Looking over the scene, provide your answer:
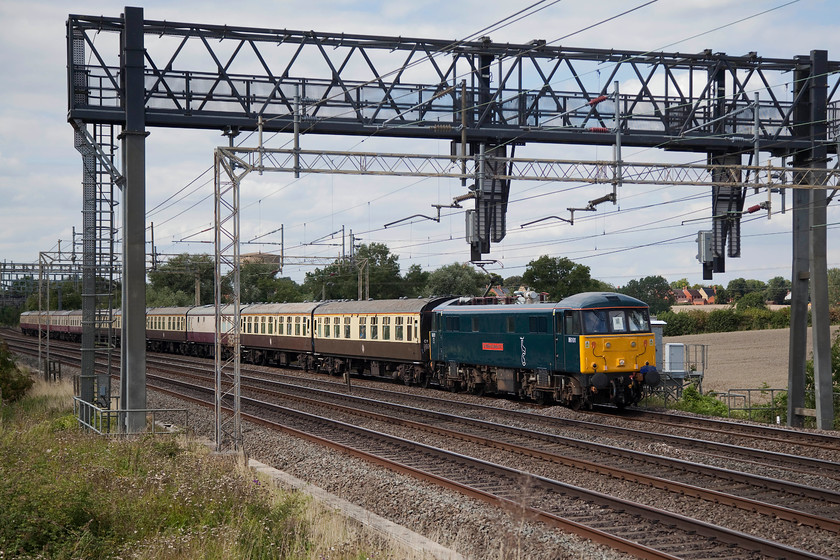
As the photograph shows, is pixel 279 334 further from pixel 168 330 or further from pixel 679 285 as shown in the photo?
pixel 679 285

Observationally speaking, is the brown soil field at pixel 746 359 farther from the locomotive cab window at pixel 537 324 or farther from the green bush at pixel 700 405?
the locomotive cab window at pixel 537 324

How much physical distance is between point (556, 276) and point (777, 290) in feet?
200

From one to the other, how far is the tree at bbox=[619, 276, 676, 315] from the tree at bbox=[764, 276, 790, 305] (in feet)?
40.9

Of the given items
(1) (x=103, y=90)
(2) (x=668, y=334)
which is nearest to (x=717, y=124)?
(1) (x=103, y=90)

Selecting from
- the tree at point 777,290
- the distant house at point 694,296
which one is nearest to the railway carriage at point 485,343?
the tree at point 777,290

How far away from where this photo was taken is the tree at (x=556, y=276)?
204ft

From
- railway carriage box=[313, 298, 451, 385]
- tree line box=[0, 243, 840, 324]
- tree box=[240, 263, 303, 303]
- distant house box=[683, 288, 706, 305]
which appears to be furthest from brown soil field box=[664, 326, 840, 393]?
distant house box=[683, 288, 706, 305]

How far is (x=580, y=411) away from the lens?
23594mm

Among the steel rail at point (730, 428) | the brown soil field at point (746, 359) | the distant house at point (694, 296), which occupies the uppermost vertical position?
the distant house at point (694, 296)

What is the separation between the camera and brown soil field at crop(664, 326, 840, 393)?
43656 millimetres

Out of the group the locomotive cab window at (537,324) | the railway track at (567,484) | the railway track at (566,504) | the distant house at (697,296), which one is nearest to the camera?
the railway track at (566,504)

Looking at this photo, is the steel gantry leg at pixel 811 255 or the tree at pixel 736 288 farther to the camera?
the tree at pixel 736 288

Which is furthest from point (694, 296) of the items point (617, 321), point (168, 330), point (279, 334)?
point (617, 321)

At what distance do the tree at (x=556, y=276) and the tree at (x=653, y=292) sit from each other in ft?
127
